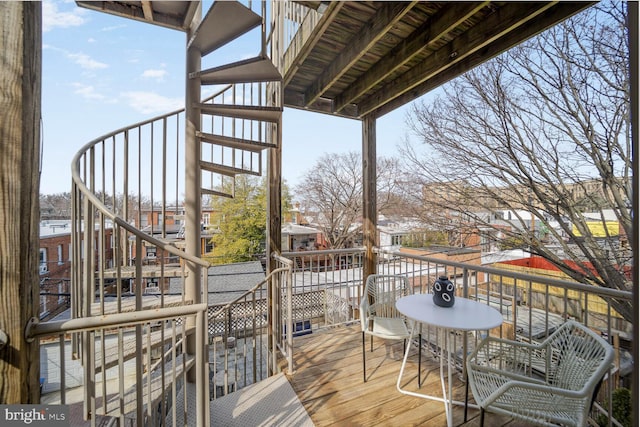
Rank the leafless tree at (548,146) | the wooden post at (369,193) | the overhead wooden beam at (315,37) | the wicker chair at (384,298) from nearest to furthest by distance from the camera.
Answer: the overhead wooden beam at (315,37) < the wicker chair at (384,298) < the leafless tree at (548,146) < the wooden post at (369,193)

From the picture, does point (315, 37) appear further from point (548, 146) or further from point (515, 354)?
point (548, 146)

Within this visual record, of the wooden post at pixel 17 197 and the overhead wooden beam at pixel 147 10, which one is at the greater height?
the overhead wooden beam at pixel 147 10

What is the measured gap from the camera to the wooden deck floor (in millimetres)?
1819

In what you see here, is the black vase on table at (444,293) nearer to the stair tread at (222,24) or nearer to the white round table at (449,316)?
the white round table at (449,316)

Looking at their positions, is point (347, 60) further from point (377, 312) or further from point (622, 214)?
point (622, 214)

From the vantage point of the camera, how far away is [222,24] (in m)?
2.15

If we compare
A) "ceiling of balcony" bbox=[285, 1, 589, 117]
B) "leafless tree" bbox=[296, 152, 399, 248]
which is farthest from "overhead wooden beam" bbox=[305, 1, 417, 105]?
→ "leafless tree" bbox=[296, 152, 399, 248]

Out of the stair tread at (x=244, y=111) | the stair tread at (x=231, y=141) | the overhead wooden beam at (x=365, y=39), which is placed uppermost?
the overhead wooden beam at (x=365, y=39)

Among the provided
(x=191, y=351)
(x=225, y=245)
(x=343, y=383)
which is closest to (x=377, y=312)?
(x=343, y=383)

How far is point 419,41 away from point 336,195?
627cm

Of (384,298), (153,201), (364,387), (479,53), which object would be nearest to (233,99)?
(153,201)

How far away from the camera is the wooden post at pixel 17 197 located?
0.90 meters

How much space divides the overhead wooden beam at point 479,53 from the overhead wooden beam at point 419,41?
34cm

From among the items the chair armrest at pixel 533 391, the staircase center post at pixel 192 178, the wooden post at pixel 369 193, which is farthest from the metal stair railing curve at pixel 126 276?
the wooden post at pixel 369 193
